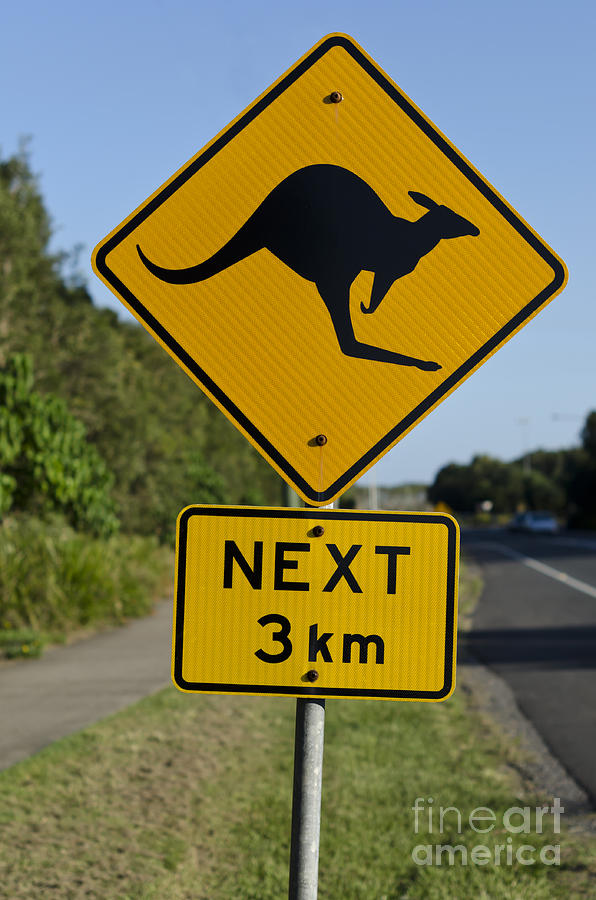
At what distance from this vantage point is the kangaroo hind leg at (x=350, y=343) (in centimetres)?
215

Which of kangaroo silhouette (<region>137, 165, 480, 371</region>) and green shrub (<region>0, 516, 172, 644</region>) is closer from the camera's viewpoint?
kangaroo silhouette (<region>137, 165, 480, 371</region>)

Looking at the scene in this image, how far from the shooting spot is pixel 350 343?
7.06ft

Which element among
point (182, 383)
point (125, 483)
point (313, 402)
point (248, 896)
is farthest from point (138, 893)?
point (182, 383)

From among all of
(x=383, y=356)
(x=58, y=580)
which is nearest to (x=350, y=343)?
(x=383, y=356)

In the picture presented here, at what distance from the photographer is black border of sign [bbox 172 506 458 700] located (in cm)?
206

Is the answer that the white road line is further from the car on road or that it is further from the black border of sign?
the car on road

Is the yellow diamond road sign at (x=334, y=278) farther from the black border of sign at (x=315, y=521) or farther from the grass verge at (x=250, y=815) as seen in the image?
the grass verge at (x=250, y=815)

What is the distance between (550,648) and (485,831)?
23.9 ft

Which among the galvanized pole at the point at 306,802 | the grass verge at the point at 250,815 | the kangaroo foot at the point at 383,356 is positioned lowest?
the grass verge at the point at 250,815

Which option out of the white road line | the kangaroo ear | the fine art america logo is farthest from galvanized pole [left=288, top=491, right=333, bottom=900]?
the white road line

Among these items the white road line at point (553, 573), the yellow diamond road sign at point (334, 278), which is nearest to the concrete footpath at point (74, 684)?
the yellow diamond road sign at point (334, 278)

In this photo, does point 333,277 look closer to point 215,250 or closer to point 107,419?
point 215,250

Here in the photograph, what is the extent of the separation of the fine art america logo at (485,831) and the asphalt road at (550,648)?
78cm

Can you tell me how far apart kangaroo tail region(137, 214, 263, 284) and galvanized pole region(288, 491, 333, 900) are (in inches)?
38.5
